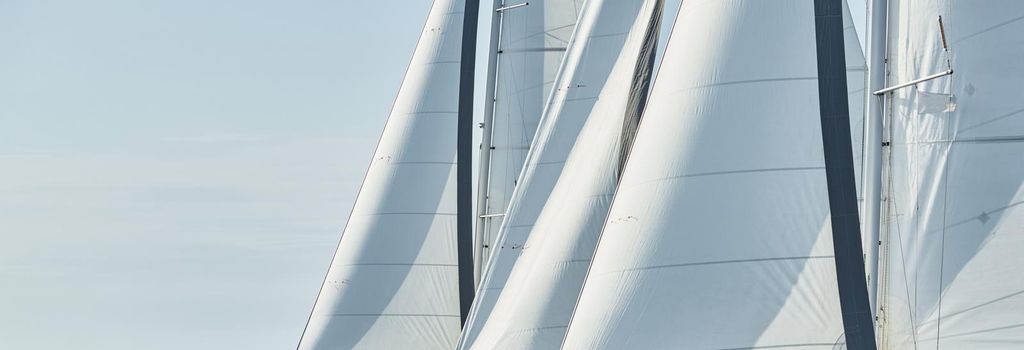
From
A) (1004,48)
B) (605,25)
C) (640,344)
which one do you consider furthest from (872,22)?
(605,25)

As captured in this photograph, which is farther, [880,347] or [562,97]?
[562,97]

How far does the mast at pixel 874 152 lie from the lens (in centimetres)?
1712

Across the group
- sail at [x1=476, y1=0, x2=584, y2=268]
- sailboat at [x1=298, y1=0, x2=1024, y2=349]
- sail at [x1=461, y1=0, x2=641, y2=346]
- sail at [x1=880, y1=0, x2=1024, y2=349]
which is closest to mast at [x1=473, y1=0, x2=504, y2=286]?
sail at [x1=476, y1=0, x2=584, y2=268]

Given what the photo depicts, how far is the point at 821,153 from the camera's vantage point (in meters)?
16.9

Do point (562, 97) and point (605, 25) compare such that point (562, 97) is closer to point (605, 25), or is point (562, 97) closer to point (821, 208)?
point (605, 25)

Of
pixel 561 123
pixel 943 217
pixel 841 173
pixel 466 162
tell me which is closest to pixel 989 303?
pixel 943 217

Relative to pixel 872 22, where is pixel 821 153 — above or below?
below

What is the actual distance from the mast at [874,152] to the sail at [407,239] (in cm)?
993

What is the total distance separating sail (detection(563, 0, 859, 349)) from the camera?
16.6 m

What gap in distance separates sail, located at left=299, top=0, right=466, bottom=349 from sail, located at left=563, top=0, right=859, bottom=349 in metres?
9.05

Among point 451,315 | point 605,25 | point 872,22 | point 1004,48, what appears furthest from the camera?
point 451,315

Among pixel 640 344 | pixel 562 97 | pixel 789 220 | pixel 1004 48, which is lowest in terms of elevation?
pixel 640 344

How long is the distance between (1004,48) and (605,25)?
24.1ft

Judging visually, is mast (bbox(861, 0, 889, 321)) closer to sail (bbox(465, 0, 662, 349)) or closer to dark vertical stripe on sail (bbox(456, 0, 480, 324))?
sail (bbox(465, 0, 662, 349))
